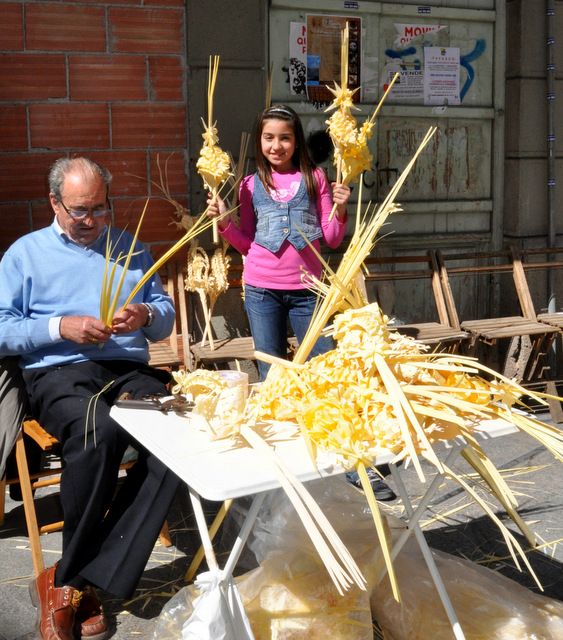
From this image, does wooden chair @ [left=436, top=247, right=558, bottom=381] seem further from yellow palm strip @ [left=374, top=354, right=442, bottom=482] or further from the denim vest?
yellow palm strip @ [left=374, top=354, right=442, bottom=482]

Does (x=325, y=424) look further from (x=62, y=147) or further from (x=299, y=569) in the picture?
(x=62, y=147)

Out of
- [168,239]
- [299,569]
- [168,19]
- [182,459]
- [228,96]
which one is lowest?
[299,569]

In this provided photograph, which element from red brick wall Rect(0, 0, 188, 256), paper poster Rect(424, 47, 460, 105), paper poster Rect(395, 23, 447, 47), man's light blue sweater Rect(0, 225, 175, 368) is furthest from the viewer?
paper poster Rect(424, 47, 460, 105)

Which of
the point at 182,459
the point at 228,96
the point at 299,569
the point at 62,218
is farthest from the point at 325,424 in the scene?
the point at 228,96

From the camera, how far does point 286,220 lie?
3.77m

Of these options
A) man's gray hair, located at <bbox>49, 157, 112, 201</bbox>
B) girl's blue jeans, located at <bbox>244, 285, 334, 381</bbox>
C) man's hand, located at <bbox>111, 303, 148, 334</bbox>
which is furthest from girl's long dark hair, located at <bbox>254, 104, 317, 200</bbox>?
man's hand, located at <bbox>111, 303, 148, 334</bbox>

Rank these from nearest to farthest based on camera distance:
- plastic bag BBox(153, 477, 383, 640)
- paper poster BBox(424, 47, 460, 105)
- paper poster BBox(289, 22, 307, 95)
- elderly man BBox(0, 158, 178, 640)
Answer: plastic bag BBox(153, 477, 383, 640) → elderly man BBox(0, 158, 178, 640) → paper poster BBox(289, 22, 307, 95) → paper poster BBox(424, 47, 460, 105)

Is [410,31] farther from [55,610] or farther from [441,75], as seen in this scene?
[55,610]

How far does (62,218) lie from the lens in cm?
313

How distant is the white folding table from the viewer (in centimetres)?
198

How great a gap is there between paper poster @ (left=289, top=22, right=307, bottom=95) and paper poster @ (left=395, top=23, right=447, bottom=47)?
27.1 inches

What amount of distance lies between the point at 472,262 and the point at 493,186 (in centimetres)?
56

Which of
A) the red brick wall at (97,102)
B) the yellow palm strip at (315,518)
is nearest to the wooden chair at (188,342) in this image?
the red brick wall at (97,102)

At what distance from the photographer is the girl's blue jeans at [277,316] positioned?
3.78 metres
